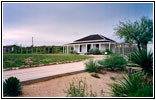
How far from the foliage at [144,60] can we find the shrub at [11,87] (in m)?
2.55

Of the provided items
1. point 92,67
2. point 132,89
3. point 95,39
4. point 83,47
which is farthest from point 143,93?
point 83,47

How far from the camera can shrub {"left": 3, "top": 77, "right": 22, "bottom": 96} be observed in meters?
2.84

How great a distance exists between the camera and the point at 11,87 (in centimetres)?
288

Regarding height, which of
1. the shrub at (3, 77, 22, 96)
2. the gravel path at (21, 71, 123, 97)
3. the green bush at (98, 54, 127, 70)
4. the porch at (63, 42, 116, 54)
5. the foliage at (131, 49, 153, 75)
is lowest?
the gravel path at (21, 71, 123, 97)

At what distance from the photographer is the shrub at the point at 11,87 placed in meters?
2.84

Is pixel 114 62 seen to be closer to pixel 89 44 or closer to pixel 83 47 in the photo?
pixel 89 44

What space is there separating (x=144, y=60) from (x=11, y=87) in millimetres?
2732

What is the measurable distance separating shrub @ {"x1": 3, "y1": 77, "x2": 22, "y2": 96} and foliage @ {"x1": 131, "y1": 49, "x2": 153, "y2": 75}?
2.55 m

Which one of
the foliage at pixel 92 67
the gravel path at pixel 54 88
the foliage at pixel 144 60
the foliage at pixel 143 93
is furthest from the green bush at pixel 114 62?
the foliage at pixel 143 93

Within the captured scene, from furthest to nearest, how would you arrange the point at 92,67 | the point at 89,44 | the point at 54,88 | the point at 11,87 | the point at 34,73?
the point at 89,44 < the point at 92,67 < the point at 34,73 < the point at 54,88 < the point at 11,87

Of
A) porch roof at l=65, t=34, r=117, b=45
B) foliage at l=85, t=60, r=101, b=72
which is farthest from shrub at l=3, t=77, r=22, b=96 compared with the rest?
porch roof at l=65, t=34, r=117, b=45

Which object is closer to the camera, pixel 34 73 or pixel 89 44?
pixel 34 73

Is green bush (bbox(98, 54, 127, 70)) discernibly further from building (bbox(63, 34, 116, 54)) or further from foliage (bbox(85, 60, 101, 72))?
building (bbox(63, 34, 116, 54))

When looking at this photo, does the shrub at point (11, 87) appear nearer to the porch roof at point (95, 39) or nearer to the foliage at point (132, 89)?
the foliage at point (132, 89)
